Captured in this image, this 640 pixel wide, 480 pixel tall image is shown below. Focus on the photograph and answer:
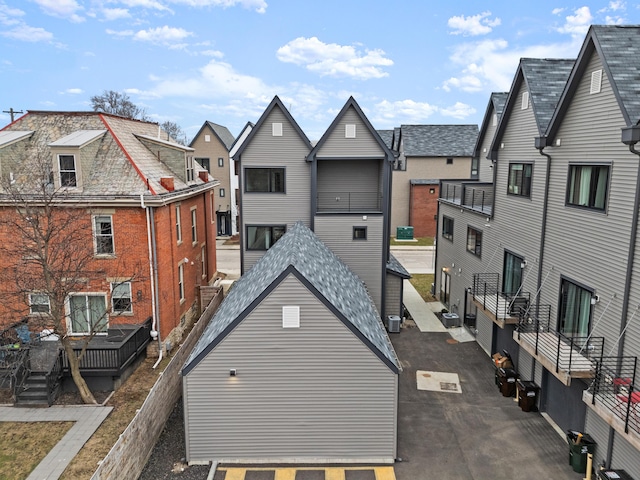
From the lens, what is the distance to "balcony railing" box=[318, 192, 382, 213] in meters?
25.7

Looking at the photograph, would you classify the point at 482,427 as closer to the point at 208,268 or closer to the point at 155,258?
the point at 155,258

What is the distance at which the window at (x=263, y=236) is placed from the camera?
974 inches

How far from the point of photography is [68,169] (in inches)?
766

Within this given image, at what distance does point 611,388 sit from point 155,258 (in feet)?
55.7

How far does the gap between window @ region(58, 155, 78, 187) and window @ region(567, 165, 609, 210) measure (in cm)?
1920

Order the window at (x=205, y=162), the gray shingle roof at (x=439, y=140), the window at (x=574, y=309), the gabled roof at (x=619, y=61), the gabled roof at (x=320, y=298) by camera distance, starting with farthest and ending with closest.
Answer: the window at (x=205, y=162) → the gray shingle roof at (x=439, y=140) → the window at (x=574, y=309) → the gabled roof at (x=320, y=298) → the gabled roof at (x=619, y=61)

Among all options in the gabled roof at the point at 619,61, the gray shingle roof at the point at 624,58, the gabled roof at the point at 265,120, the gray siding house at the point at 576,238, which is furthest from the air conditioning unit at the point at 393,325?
the gray shingle roof at the point at 624,58

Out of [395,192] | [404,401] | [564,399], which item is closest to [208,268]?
[404,401]

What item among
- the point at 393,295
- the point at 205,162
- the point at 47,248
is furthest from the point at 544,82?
the point at 205,162

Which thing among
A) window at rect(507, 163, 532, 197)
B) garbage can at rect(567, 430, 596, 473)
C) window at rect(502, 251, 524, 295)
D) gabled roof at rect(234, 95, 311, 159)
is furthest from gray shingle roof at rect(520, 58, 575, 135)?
gabled roof at rect(234, 95, 311, 159)

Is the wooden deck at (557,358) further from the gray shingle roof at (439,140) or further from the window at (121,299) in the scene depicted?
the gray shingle roof at (439,140)

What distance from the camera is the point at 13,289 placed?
1938 centimetres

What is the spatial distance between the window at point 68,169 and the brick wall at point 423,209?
126 feet

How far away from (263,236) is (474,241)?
11314mm
